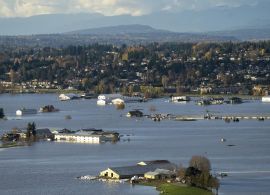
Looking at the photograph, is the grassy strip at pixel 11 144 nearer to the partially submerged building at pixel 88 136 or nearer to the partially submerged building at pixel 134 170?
the partially submerged building at pixel 88 136

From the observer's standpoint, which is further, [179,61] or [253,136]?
[179,61]

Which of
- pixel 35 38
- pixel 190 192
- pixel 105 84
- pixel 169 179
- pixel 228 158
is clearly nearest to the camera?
pixel 190 192

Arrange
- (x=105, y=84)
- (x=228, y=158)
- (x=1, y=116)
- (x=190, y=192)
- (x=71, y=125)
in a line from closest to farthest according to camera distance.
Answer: (x=190, y=192) → (x=228, y=158) → (x=71, y=125) → (x=1, y=116) → (x=105, y=84)

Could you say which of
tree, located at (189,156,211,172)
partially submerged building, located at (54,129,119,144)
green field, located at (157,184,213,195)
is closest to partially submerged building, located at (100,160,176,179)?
tree, located at (189,156,211,172)

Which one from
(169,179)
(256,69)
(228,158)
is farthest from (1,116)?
(256,69)

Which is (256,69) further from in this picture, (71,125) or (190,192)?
(190,192)

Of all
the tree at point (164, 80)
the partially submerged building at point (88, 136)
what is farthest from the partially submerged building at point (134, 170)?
the tree at point (164, 80)
